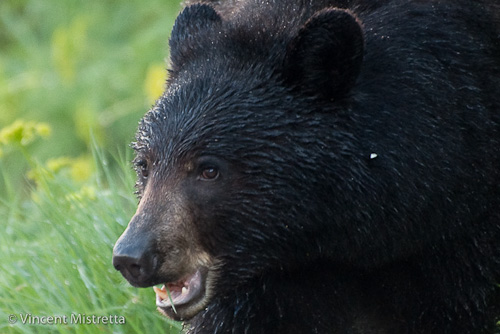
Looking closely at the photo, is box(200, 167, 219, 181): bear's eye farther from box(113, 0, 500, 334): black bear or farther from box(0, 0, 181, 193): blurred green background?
box(0, 0, 181, 193): blurred green background

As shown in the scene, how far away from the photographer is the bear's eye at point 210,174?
4.25 meters

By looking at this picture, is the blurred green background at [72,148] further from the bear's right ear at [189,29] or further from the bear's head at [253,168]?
the bear's right ear at [189,29]

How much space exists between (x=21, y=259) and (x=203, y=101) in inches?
67.9

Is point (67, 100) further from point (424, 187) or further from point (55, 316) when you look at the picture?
point (424, 187)

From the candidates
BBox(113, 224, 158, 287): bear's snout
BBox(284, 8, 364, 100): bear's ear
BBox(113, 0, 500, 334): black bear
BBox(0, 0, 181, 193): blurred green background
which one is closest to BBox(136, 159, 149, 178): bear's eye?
BBox(113, 0, 500, 334): black bear

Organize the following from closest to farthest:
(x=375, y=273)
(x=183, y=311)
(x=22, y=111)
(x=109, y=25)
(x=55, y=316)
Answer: (x=183, y=311) < (x=375, y=273) < (x=55, y=316) < (x=22, y=111) < (x=109, y=25)

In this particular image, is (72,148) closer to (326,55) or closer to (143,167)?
(143,167)

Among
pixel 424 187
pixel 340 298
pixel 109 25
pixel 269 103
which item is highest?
pixel 269 103

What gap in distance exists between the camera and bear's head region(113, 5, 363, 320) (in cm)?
420

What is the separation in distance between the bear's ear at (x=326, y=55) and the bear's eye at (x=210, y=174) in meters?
0.48

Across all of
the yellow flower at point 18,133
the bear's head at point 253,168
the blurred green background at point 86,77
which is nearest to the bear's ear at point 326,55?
the bear's head at point 253,168

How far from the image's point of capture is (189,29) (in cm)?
472

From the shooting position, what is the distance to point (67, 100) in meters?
11.2

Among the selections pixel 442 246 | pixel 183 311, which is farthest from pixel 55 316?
pixel 442 246
